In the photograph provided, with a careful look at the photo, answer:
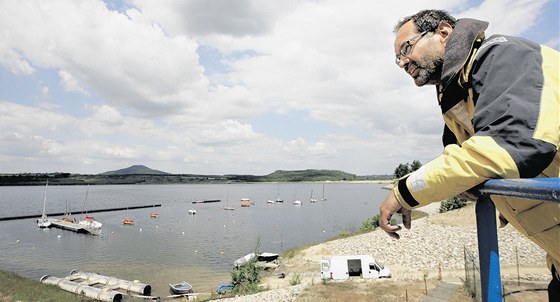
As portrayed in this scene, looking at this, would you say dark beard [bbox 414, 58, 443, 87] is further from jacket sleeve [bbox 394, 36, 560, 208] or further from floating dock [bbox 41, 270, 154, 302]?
floating dock [bbox 41, 270, 154, 302]

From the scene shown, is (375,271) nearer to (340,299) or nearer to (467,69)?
(340,299)

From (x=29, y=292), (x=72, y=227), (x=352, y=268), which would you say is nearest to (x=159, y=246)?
(x=29, y=292)

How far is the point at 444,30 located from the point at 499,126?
3.15 feet

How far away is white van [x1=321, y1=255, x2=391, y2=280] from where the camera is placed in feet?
82.5

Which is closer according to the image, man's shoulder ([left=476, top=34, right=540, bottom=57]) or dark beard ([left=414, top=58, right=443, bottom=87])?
man's shoulder ([left=476, top=34, right=540, bottom=57])

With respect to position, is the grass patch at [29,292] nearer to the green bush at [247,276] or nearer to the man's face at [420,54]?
the green bush at [247,276]

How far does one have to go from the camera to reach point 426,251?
33438 millimetres

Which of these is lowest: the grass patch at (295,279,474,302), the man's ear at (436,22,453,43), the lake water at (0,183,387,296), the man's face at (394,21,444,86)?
the lake water at (0,183,387,296)

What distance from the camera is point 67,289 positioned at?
32.5 metres

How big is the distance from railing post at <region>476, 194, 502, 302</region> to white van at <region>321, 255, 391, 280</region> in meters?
25.0

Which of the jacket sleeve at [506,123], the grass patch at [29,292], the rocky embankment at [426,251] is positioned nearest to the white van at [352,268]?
the rocky embankment at [426,251]

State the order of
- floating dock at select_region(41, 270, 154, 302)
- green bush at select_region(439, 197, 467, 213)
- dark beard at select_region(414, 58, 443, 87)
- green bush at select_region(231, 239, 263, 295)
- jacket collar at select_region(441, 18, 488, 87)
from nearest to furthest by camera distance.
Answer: jacket collar at select_region(441, 18, 488, 87) < dark beard at select_region(414, 58, 443, 87) < green bush at select_region(231, 239, 263, 295) < floating dock at select_region(41, 270, 154, 302) < green bush at select_region(439, 197, 467, 213)

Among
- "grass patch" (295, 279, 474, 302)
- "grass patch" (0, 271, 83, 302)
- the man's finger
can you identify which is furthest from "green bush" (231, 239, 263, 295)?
the man's finger

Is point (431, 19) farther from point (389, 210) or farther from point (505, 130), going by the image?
point (389, 210)
